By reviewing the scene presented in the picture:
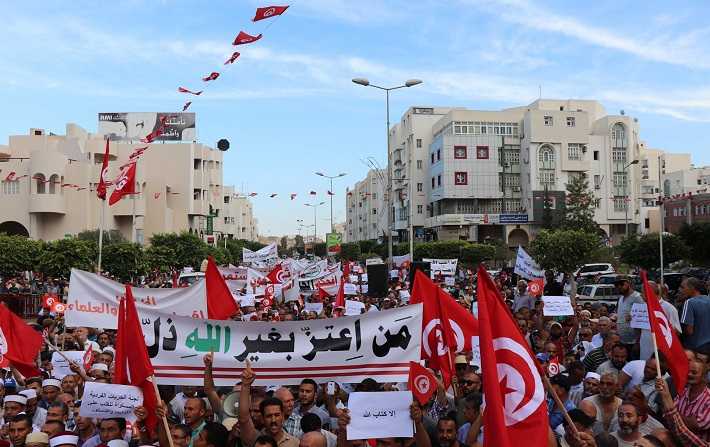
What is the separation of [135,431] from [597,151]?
237ft

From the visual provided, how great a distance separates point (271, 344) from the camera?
619 cm

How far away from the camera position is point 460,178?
71750 mm

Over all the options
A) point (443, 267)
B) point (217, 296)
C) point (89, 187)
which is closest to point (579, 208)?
point (89, 187)

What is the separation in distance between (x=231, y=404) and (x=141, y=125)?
78.3 metres

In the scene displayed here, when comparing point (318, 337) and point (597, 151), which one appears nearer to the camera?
point (318, 337)

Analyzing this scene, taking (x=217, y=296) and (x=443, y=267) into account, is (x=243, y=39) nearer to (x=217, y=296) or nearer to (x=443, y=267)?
(x=217, y=296)

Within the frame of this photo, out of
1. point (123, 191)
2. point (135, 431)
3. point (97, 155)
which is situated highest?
point (97, 155)

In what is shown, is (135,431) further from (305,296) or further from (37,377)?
(305,296)

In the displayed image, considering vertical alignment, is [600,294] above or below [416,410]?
below

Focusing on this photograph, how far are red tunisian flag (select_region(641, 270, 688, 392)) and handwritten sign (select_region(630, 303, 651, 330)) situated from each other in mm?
1892

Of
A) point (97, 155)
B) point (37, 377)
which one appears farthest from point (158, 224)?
point (37, 377)

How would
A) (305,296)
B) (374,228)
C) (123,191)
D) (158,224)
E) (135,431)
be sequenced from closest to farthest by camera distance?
(135,431), (123,191), (305,296), (158,224), (374,228)

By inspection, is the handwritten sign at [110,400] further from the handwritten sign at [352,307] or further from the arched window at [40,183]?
the arched window at [40,183]

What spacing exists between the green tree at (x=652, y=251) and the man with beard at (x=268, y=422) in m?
31.8
